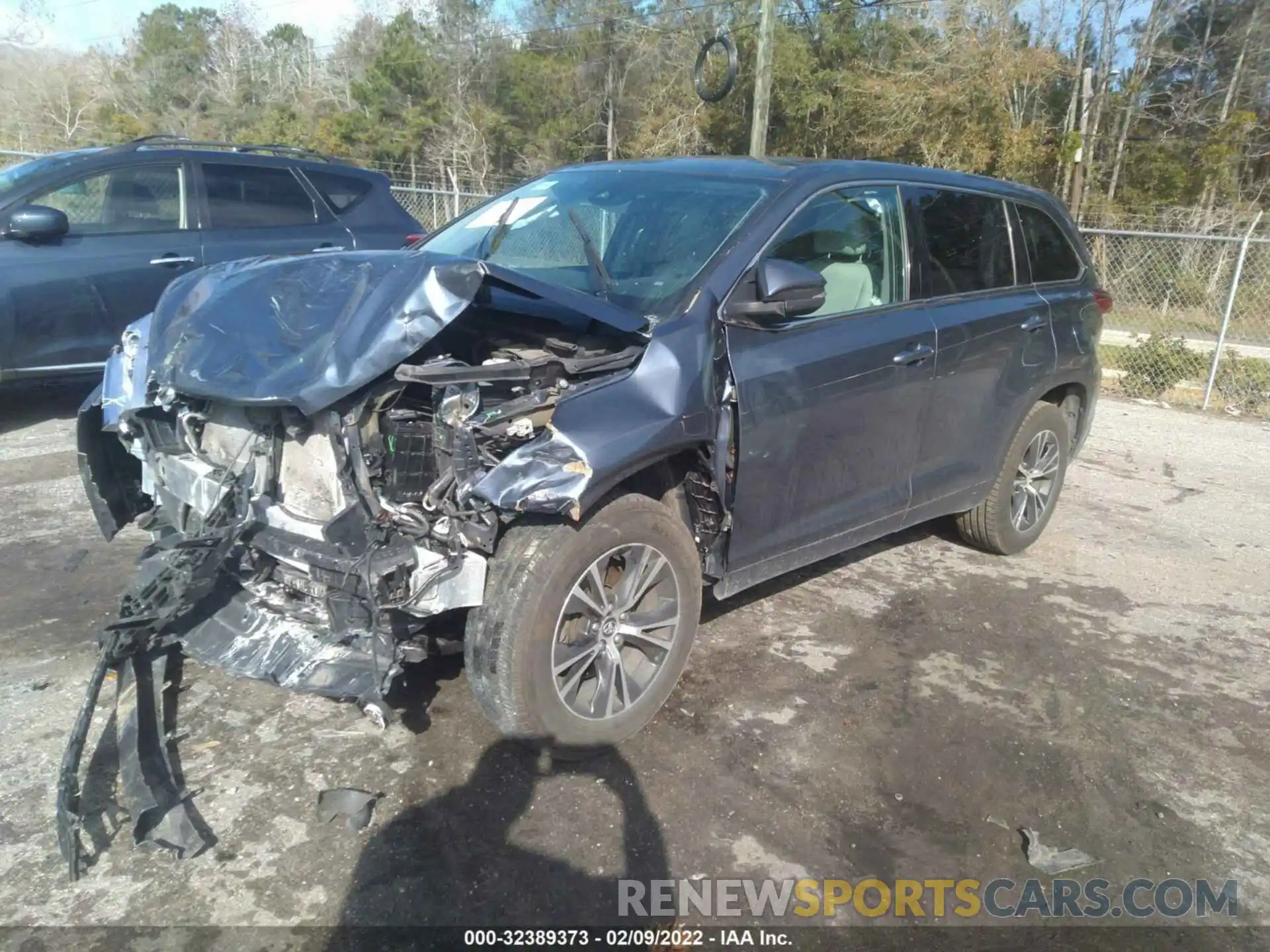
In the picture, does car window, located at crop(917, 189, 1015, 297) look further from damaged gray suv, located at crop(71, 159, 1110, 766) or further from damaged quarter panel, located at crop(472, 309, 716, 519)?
damaged quarter panel, located at crop(472, 309, 716, 519)

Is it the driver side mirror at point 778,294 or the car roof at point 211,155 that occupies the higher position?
the car roof at point 211,155

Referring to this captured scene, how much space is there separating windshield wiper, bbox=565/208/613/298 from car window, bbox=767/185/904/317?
2.18ft

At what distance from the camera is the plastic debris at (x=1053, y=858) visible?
289cm

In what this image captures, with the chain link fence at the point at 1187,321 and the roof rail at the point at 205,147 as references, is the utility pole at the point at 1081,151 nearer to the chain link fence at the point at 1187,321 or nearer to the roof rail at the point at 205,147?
the chain link fence at the point at 1187,321

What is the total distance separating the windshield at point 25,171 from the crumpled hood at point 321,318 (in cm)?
380

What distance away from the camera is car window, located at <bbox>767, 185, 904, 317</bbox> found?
3.75m

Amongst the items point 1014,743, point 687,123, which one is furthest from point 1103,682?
point 687,123

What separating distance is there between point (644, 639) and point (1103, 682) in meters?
2.09

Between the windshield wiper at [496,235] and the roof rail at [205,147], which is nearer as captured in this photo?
the windshield wiper at [496,235]

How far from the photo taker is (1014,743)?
11.5 feet

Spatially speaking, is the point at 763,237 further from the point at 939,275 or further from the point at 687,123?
the point at 687,123

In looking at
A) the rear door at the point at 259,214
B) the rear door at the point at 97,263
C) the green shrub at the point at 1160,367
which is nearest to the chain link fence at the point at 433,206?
the rear door at the point at 259,214

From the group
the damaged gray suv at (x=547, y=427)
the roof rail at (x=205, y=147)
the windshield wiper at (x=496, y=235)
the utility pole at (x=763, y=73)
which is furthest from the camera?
the utility pole at (x=763, y=73)

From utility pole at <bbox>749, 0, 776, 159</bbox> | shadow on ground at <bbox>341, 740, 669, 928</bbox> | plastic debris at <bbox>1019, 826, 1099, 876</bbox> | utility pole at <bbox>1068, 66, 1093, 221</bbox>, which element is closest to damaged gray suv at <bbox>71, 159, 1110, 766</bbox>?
shadow on ground at <bbox>341, 740, 669, 928</bbox>
